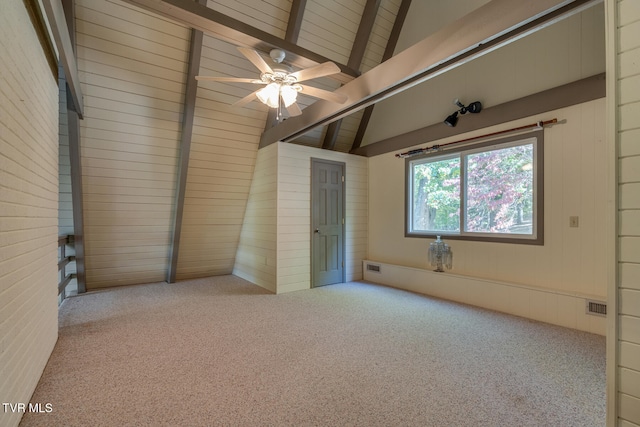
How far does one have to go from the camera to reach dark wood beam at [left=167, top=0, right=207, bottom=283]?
3.32 metres

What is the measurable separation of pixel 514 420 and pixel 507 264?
2.37 metres

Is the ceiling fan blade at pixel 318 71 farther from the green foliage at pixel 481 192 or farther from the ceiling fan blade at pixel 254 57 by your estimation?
the green foliage at pixel 481 192

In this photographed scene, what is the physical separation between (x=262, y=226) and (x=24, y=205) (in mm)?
3136

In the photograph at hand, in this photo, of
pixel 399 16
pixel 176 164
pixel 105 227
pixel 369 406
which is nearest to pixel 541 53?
pixel 399 16

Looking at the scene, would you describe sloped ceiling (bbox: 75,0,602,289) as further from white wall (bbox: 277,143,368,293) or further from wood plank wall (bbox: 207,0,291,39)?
white wall (bbox: 277,143,368,293)

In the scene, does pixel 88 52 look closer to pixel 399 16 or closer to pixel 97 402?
pixel 97 402

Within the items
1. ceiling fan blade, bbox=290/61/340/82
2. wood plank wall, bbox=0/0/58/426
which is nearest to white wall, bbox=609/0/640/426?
ceiling fan blade, bbox=290/61/340/82

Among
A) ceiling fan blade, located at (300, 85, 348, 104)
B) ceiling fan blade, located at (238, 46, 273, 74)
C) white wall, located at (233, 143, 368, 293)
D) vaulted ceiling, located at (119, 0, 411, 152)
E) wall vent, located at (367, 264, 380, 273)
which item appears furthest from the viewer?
wall vent, located at (367, 264, 380, 273)

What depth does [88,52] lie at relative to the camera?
3109mm

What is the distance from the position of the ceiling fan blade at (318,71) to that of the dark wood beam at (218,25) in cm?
62

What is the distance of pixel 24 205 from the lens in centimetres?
183

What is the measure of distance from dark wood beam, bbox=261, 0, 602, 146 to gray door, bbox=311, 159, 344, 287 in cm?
171

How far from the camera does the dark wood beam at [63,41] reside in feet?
6.71

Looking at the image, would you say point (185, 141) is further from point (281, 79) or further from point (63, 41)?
point (281, 79)
